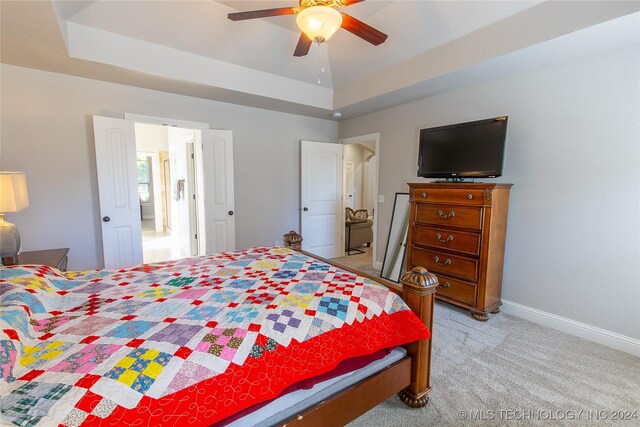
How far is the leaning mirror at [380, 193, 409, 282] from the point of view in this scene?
12.2 ft

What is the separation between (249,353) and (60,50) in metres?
3.08

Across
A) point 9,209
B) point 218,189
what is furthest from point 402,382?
point 218,189

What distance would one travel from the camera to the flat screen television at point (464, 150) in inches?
104

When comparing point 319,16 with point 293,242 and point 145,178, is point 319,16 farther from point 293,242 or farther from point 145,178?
point 145,178

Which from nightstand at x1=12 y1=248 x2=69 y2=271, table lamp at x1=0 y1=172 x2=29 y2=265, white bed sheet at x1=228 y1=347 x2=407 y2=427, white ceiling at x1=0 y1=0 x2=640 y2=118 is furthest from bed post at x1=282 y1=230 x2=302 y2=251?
white ceiling at x1=0 y1=0 x2=640 y2=118

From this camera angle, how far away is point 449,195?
2.80 meters

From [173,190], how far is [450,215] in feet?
17.7

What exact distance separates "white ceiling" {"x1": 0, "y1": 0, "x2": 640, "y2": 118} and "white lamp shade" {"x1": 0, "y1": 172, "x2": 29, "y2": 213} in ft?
3.73

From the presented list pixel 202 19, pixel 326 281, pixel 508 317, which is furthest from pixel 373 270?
pixel 202 19

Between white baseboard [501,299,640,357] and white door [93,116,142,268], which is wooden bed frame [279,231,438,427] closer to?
white baseboard [501,299,640,357]

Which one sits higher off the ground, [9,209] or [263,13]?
[263,13]

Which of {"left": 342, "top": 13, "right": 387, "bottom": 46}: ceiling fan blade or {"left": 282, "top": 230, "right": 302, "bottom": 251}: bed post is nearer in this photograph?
{"left": 342, "top": 13, "right": 387, "bottom": 46}: ceiling fan blade

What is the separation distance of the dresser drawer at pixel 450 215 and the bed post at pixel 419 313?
1.38m

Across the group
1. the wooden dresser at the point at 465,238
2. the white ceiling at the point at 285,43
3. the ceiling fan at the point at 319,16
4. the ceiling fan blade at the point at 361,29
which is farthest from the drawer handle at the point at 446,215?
the ceiling fan at the point at 319,16
